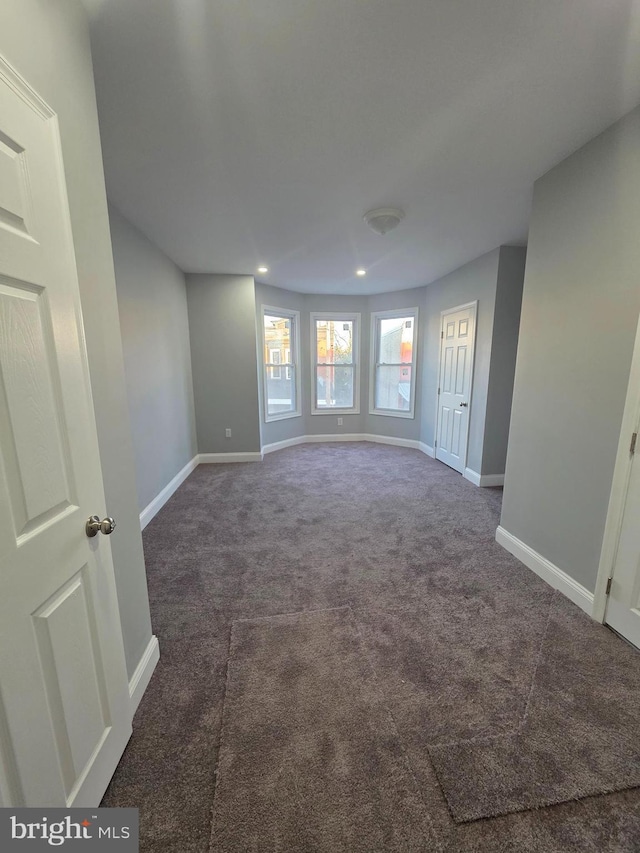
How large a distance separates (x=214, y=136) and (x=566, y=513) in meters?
2.91

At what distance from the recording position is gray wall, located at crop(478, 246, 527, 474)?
3.48 meters

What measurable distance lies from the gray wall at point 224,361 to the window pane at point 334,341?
1495 mm

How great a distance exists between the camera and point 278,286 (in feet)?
16.3

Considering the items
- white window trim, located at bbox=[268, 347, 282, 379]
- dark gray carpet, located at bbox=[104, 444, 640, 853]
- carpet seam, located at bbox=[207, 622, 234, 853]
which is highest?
white window trim, located at bbox=[268, 347, 282, 379]

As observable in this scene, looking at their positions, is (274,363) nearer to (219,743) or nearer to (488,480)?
(488,480)

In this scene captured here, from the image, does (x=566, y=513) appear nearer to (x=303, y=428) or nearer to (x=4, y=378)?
(x=4, y=378)

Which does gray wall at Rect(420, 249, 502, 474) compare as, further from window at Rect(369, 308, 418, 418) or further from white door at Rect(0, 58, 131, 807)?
white door at Rect(0, 58, 131, 807)

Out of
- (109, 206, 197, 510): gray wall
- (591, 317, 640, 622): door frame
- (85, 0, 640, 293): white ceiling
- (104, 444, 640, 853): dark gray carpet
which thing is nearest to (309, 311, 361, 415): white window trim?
(109, 206, 197, 510): gray wall

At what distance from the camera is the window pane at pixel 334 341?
5.68 meters

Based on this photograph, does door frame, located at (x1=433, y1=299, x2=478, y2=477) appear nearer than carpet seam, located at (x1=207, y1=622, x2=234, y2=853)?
No

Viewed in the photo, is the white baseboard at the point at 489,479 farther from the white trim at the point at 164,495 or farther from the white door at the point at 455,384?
the white trim at the point at 164,495

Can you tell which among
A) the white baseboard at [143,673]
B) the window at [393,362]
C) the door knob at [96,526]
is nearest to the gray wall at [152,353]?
the white baseboard at [143,673]

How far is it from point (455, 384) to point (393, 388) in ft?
4.79

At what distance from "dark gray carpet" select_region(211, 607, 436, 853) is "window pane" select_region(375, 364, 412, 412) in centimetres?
442
